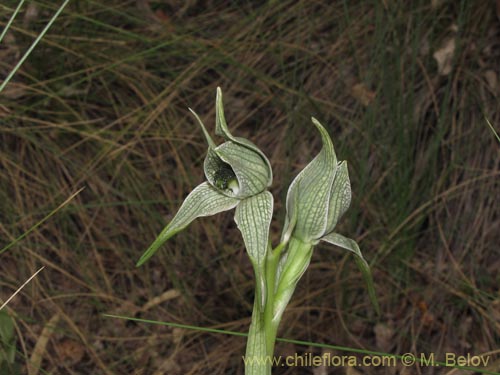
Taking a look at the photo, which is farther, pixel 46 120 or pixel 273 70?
pixel 273 70

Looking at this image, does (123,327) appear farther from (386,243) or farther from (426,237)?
(426,237)

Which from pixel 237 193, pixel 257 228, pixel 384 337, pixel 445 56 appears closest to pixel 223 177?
pixel 237 193

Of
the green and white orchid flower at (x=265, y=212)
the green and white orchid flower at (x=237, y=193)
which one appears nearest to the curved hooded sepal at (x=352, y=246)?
the green and white orchid flower at (x=265, y=212)

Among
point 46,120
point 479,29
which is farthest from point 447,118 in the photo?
point 46,120

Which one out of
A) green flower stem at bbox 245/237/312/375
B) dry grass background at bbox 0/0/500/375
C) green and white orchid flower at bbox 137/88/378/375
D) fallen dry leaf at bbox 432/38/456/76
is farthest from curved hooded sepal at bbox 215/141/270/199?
fallen dry leaf at bbox 432/38/456/76

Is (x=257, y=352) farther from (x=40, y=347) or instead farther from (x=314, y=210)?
(x=40, y=347)

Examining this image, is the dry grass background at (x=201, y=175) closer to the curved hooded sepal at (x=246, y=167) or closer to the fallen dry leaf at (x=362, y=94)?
the fallen dry leaf at (x=362, y=94)

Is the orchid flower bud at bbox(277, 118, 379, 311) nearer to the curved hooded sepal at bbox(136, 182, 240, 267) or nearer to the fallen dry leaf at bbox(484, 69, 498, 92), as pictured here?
the curved hooded sepal at bbox(136, 182, 240, 267)
